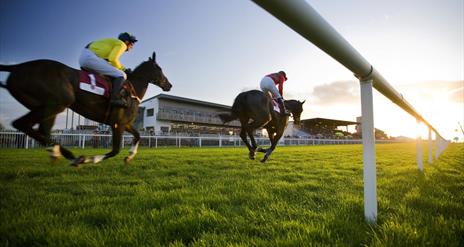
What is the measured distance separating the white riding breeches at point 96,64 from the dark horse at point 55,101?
138 millimetres

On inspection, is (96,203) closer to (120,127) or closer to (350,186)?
(120,127)

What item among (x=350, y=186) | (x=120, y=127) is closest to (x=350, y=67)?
(x=120, y=127)

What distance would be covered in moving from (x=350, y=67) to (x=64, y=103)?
212 centimetres

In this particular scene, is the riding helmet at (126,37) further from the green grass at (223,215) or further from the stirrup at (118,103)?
the green grass at (223,215)

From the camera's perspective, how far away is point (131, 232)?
2.25 meters

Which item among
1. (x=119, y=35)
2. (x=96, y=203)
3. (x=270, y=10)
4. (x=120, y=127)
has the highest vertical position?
(x=119, y=35)

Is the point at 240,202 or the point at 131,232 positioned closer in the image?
the point at 131,232

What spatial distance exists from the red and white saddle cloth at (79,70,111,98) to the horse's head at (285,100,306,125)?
2568 mm

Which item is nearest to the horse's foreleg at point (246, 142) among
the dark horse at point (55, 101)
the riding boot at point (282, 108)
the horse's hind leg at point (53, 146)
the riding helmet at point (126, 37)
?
the riding boot at point (282, 108)

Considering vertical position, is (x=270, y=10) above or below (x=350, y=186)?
above

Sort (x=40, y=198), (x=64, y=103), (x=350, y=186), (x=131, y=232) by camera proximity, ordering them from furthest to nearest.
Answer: (x=350, y=186), (x=40, y=198), (x=131, y=232), (x=64, y=103)

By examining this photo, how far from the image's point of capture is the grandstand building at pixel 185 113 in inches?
208

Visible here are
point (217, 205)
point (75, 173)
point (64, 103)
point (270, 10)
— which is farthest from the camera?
point (75, 173)

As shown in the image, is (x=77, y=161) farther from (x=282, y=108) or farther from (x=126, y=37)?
(x=282, y=108)
